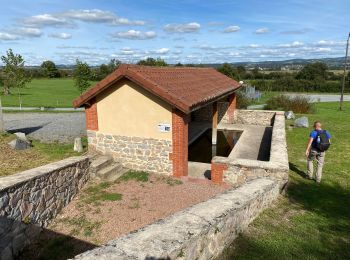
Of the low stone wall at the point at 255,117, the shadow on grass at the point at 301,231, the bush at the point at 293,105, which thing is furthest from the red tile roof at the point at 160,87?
the bush at the point at 293,105

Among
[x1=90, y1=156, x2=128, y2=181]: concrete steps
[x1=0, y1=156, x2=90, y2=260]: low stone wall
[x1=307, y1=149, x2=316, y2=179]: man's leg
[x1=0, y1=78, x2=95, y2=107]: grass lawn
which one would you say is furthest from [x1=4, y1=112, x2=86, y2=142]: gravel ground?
[x1=307, y1=149, x2=316, y2=179]: man's leg

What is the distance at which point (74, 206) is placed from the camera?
853 centimetres

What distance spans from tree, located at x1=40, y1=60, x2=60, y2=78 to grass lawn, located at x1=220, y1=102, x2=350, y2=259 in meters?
74.5

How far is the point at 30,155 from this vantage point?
12.6 meters

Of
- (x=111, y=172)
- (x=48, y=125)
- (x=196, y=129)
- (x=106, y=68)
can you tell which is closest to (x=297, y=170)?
(x=111, y=172)

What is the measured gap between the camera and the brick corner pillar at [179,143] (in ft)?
32.9

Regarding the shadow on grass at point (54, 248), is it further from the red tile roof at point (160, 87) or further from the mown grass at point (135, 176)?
the red tile roof at point (160, 87)

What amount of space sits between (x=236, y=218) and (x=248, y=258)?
2.35ft

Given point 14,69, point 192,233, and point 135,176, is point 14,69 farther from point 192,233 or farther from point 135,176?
point 192,233

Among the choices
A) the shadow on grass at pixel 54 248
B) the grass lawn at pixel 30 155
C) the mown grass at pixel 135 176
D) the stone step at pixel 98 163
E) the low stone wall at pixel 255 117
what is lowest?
the shadow on grass at pixel 54 248

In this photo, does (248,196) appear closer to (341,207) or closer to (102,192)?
(341,207)

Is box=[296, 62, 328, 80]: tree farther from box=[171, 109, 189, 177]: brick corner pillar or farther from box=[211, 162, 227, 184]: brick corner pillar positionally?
box=[211, 162, 227, 184]: brick corner pillar

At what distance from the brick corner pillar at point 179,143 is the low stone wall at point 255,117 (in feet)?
34.8

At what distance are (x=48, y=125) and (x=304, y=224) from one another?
17650 millimetres
